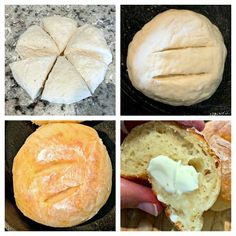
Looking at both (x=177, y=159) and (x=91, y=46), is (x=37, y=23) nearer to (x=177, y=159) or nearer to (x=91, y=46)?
(x=91, y=46)

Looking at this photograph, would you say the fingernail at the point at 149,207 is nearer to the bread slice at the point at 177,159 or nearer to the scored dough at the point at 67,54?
the bread slice at the point at 177,159

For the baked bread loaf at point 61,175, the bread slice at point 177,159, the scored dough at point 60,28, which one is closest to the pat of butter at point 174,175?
the bread slice at point 177,159

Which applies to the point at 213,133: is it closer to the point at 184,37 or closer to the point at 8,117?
the point at 184,37

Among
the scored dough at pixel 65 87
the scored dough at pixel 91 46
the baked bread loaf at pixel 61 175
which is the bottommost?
the baked bread loaf at pixel 61 175

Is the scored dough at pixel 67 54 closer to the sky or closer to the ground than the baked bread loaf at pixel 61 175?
closer to the sky

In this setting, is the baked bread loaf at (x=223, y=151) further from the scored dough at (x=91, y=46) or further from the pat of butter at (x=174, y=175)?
the scored dough at (x=91, y=46)

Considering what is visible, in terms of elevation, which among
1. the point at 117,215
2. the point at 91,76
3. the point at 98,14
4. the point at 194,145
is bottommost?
the point at 117,215
